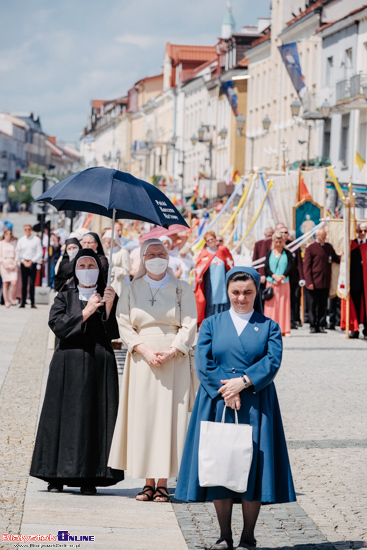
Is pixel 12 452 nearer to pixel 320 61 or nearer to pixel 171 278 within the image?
pixel 171 278

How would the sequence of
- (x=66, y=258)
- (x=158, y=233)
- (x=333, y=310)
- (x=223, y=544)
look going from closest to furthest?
(x=223, y=544) → (x=66, y=258) → (x=158, y=233) → (x=333, y=310)

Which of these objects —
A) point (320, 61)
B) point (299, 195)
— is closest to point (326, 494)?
point (299, 195)

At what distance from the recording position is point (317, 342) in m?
19.6

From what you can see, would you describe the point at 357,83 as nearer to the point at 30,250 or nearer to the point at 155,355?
the point at 30,250

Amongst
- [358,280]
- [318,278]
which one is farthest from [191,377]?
[318,278]

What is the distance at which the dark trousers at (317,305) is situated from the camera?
21.6 metres

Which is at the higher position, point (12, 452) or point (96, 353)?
point (96, 353)

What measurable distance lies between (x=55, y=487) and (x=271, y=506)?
54.5 inches

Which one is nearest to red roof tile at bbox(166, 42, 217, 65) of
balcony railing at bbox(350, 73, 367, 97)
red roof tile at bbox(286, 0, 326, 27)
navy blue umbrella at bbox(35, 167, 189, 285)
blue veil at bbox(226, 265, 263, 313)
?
red roof tile at bbox(286, 0, 326, 27)

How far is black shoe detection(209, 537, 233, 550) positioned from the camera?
5969 millimetres

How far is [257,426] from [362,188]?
63.1 ft

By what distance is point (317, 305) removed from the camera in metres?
21.7

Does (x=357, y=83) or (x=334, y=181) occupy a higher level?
(x=357, y=83)

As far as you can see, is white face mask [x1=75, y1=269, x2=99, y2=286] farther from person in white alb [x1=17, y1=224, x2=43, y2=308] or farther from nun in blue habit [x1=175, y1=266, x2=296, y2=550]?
person in white alb [x1=17, y1=224, x2=43, y2=308]
